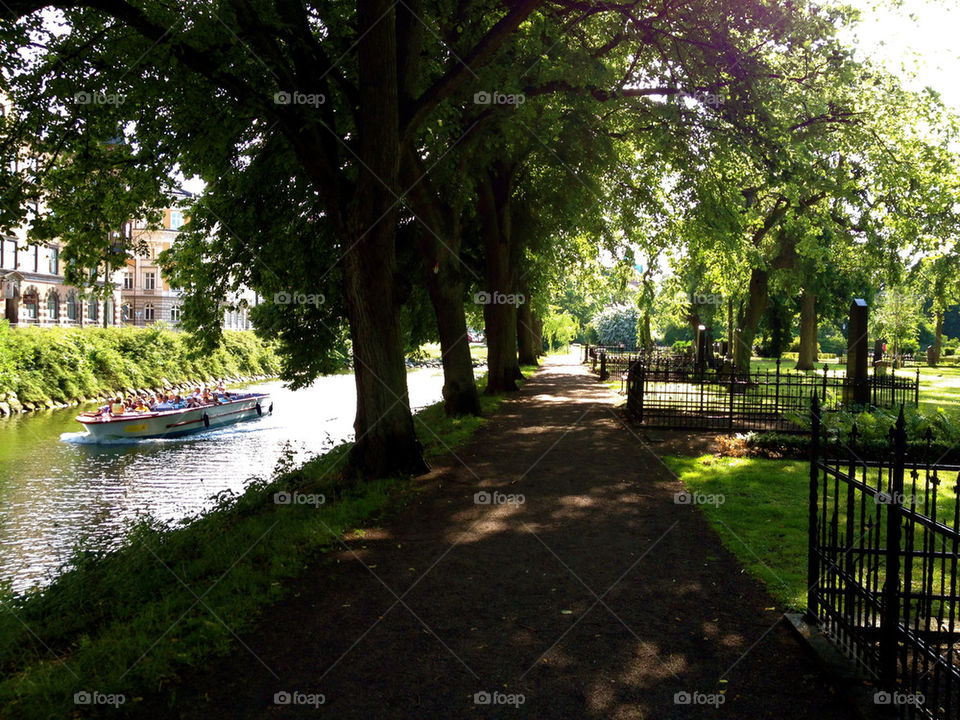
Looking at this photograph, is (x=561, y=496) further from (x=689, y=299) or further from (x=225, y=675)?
(x=689, y=299)

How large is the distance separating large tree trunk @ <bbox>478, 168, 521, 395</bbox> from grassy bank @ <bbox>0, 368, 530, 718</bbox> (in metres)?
13.2

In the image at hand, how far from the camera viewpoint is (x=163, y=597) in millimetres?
6594

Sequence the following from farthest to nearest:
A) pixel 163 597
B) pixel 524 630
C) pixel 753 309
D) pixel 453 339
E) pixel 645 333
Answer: pixel 645 333
pixel 753 309
pixel 453 339
pixel 163 597
pixel 524 630

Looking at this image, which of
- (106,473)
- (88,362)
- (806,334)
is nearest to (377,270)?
(106,473)

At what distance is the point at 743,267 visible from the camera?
3212 centimetres

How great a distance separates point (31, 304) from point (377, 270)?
2110 inches

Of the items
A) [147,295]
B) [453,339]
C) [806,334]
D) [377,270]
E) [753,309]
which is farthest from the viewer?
[147,295]

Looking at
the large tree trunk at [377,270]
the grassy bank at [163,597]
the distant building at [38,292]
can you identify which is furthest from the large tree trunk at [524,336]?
the grassy bank at [163,597]

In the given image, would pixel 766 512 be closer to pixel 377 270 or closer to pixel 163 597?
pixel 377 270

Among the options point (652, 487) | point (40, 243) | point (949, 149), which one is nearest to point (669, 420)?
point (652, 487)

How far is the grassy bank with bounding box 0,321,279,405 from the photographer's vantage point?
3238 centimetres

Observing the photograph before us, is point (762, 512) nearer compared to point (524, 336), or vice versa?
point (762, 512)

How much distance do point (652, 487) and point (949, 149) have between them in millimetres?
17282

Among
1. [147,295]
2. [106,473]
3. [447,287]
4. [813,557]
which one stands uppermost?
[147,295]
